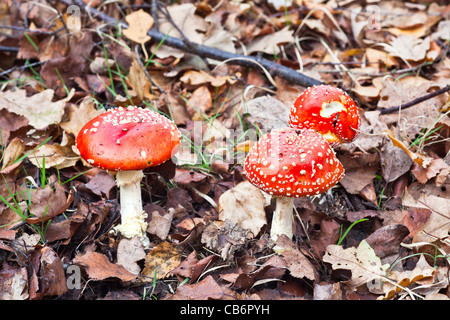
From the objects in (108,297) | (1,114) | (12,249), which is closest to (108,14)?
(1,114)

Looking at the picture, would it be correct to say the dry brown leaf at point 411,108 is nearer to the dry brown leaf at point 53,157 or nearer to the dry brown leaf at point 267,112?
the dry brown leaf at point 267,112

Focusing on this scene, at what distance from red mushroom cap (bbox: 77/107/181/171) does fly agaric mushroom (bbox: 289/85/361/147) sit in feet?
3.04

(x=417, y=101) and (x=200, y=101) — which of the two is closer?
(x=417, y=101)

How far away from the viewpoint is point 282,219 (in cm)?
297

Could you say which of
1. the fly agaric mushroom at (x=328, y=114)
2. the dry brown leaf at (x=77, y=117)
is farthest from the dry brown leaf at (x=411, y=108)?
the dry brown leaf at (x=77, y=117)

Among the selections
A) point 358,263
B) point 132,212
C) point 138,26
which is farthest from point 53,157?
point 358,263

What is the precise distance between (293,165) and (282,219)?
0.59 m

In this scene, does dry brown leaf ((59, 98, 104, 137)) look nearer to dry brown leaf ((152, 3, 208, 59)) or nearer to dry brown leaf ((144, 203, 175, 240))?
dry brown leaf ((144, 203, 175, 240))

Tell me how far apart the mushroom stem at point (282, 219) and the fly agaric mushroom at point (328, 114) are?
0.54 metres

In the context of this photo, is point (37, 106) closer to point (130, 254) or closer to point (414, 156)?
point (130, 254)

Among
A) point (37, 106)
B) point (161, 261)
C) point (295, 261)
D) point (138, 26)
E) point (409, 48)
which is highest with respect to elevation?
point (138, 26)

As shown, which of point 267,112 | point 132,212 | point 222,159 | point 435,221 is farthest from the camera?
point 267,112
